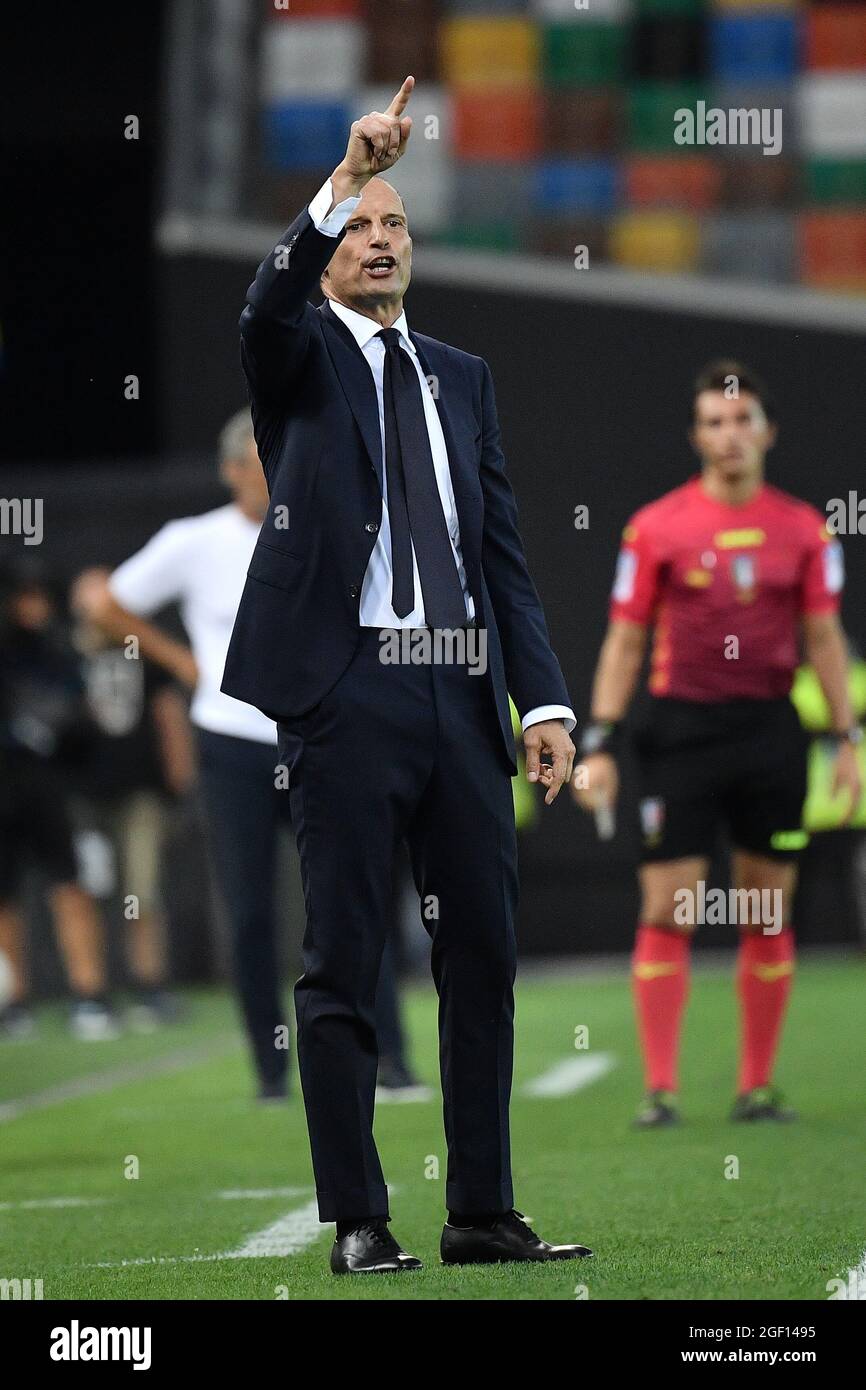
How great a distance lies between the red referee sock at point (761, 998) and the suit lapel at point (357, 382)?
3185 millimetres

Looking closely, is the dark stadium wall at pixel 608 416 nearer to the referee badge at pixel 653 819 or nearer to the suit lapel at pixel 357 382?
the referee badge at pixel 653 819

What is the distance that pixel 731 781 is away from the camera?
7.34 meters

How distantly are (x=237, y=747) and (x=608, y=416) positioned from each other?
5.69 meters

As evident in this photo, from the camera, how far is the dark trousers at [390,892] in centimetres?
444

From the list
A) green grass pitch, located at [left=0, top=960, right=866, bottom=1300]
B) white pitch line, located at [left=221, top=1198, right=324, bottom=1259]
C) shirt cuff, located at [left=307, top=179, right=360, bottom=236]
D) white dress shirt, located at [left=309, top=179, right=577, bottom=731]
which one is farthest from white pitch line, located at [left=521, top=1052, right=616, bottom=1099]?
shirt cuff, located at [left=307, top=179, right=360, bottom=236]

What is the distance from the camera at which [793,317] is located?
14141mm

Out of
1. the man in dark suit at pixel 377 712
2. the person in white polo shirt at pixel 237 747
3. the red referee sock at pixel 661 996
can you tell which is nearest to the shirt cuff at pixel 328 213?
the man in dark suit at pixel 377 712

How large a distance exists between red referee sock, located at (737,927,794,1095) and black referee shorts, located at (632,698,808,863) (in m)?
0.27

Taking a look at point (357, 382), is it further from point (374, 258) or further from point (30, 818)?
point (30, 818)

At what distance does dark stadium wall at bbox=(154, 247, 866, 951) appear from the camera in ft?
43.0

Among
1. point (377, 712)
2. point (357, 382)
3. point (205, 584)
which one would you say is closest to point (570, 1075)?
point (205, 584)

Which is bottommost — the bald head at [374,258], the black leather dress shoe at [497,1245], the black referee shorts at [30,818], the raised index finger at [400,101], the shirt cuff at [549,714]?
the black referee shorts at [30,818]

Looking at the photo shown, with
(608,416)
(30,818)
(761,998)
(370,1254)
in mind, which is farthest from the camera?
(608,416)

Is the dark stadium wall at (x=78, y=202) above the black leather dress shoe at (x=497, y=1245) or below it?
above
